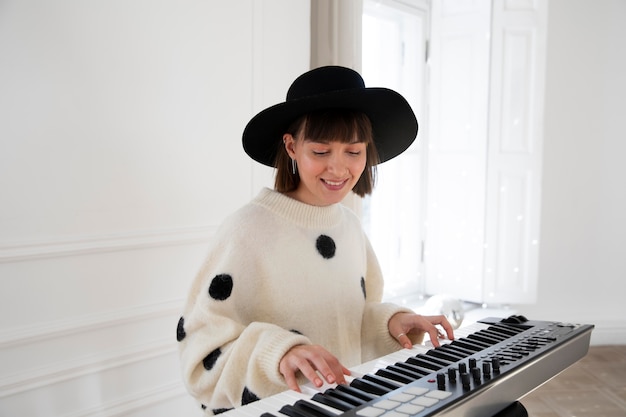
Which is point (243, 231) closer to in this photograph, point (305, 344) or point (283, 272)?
point (283, 272)

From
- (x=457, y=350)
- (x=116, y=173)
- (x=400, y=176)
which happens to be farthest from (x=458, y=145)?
(x=457, y=350)

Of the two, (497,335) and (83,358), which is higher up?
(497,335)

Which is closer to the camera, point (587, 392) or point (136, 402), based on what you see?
point (136, 402)

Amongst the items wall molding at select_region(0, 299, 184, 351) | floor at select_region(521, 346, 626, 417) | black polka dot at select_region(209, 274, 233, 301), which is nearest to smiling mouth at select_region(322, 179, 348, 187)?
black polka dot at select_region(209, 274, 233, 301)

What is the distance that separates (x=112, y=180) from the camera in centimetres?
204

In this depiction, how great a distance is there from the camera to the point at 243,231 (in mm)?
1432

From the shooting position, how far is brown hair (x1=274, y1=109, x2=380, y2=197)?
4.58 feet

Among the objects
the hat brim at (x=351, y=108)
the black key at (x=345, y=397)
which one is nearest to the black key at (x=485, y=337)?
the black key at (x=345, y=397)

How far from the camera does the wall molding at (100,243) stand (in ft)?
5.96

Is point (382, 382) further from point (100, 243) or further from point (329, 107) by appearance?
point (100, 243)

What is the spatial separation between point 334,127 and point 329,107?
0.19 ft

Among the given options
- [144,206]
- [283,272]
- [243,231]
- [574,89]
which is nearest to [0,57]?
[144,206]

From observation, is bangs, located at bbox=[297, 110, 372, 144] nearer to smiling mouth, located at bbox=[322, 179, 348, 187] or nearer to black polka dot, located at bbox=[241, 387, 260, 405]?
smiling mouth, located at bbox=[322, 179, 348, 187]

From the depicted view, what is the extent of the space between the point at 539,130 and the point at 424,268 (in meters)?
1.30
